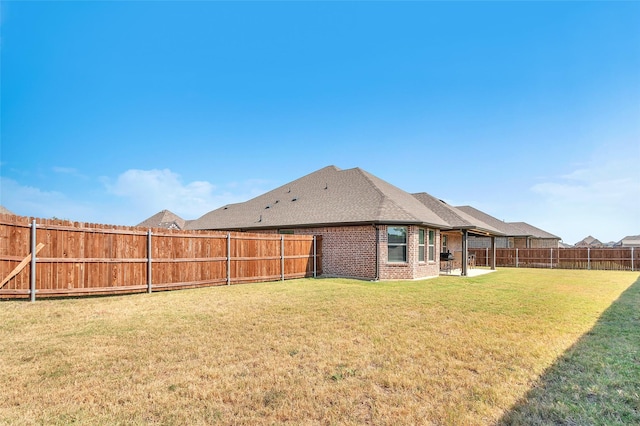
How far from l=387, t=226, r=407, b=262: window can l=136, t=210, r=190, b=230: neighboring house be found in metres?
33.3

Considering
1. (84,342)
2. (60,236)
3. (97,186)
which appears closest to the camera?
(84,342)

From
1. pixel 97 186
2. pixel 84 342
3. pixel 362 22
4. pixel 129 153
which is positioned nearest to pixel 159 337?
pixel 84 342

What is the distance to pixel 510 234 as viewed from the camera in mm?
29312

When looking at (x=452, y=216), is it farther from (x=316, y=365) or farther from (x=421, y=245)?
(x=316, y=365)

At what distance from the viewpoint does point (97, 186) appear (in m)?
23.1

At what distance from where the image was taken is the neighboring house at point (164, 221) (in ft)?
136

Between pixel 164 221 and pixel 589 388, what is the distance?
45.1 meters

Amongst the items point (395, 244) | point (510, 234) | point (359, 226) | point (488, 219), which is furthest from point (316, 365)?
point (488, 219)

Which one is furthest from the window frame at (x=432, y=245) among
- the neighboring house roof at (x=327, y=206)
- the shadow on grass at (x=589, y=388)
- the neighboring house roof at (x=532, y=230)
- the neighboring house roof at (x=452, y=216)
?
the neighboring house roof at (x=532, y=230)

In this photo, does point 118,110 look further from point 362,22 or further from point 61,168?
point 362,22

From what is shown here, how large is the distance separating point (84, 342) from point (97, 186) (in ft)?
72.7

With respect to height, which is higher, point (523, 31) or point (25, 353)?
point (523, 31)

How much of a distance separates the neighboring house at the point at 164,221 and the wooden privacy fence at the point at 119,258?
3122cm

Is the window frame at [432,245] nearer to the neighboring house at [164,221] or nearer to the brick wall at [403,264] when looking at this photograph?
the brick wall at [403,264]
